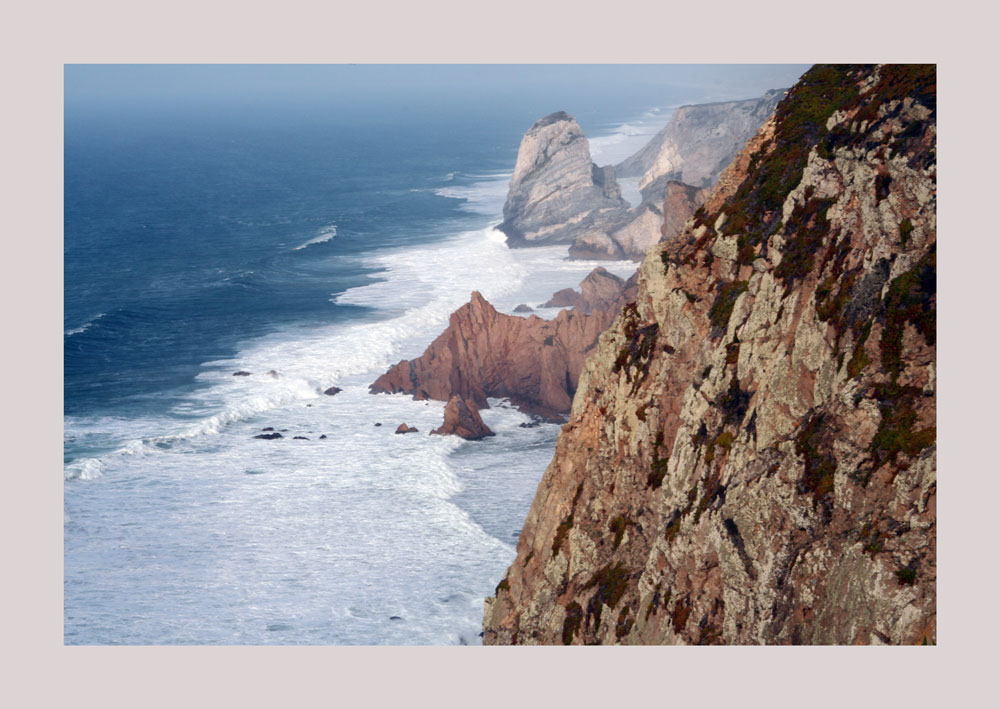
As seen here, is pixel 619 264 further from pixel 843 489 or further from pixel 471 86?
pixel 843 489

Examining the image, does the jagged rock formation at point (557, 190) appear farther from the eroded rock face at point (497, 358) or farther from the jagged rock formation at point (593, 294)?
the eroded rock face at point (497, 358)

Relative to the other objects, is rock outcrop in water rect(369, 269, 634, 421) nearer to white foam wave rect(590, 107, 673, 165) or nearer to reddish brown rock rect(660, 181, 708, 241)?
reddish brown rock rect(660, 181, 708, 241)

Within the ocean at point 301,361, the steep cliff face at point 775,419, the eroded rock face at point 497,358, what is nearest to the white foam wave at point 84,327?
the ocean at point 301,361

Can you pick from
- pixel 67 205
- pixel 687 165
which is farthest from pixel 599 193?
pixel 67 205

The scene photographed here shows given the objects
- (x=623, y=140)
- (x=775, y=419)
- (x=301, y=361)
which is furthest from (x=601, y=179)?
(x=775, y=419)

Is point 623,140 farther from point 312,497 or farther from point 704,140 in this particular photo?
point 312,497
